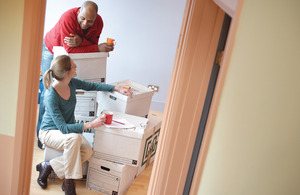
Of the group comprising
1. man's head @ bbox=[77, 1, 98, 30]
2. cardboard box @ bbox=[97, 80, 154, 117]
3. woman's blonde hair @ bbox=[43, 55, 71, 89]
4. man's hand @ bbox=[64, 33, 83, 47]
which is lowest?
cardboard box @ bbox=[97, 80, 154, 117]

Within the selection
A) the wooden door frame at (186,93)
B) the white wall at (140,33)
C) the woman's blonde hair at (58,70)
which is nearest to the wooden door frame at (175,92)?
the wooden door frame at (186,93)

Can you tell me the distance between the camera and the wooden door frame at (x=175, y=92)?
1.31 m

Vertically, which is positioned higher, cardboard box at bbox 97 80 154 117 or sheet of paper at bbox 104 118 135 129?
cardboard box at bbox 97 80 154 117

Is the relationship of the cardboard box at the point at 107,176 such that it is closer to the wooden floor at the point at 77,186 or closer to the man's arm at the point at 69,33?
the wooden floor at the point at 77,186

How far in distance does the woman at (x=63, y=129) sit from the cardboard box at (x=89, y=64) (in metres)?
0.28

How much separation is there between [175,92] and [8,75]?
807 millimetres

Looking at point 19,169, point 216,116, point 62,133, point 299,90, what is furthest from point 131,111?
point 299,90

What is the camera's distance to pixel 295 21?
0.88 m

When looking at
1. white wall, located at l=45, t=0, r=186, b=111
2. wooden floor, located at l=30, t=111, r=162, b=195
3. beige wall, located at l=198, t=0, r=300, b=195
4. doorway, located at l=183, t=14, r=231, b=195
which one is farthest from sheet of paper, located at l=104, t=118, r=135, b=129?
white wall, located at l=45, t=0, r=186, b=111

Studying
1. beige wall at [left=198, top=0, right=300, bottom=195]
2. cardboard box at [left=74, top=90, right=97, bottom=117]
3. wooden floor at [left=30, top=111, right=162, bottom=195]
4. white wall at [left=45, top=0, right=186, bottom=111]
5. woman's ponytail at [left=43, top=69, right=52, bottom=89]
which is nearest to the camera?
beige wall at [left=198, top=0, right=300, bottom=195]

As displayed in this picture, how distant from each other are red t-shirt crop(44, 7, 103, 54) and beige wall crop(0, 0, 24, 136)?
1.37 m

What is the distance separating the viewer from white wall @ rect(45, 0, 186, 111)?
4.29 metres

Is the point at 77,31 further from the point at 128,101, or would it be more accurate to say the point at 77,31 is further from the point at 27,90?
the point at 27,90

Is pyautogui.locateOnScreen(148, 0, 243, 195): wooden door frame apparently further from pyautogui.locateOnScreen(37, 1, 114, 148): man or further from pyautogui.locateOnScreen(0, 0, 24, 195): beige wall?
pyautogui.locateOnScreen(37, 1, 114, 148): man
